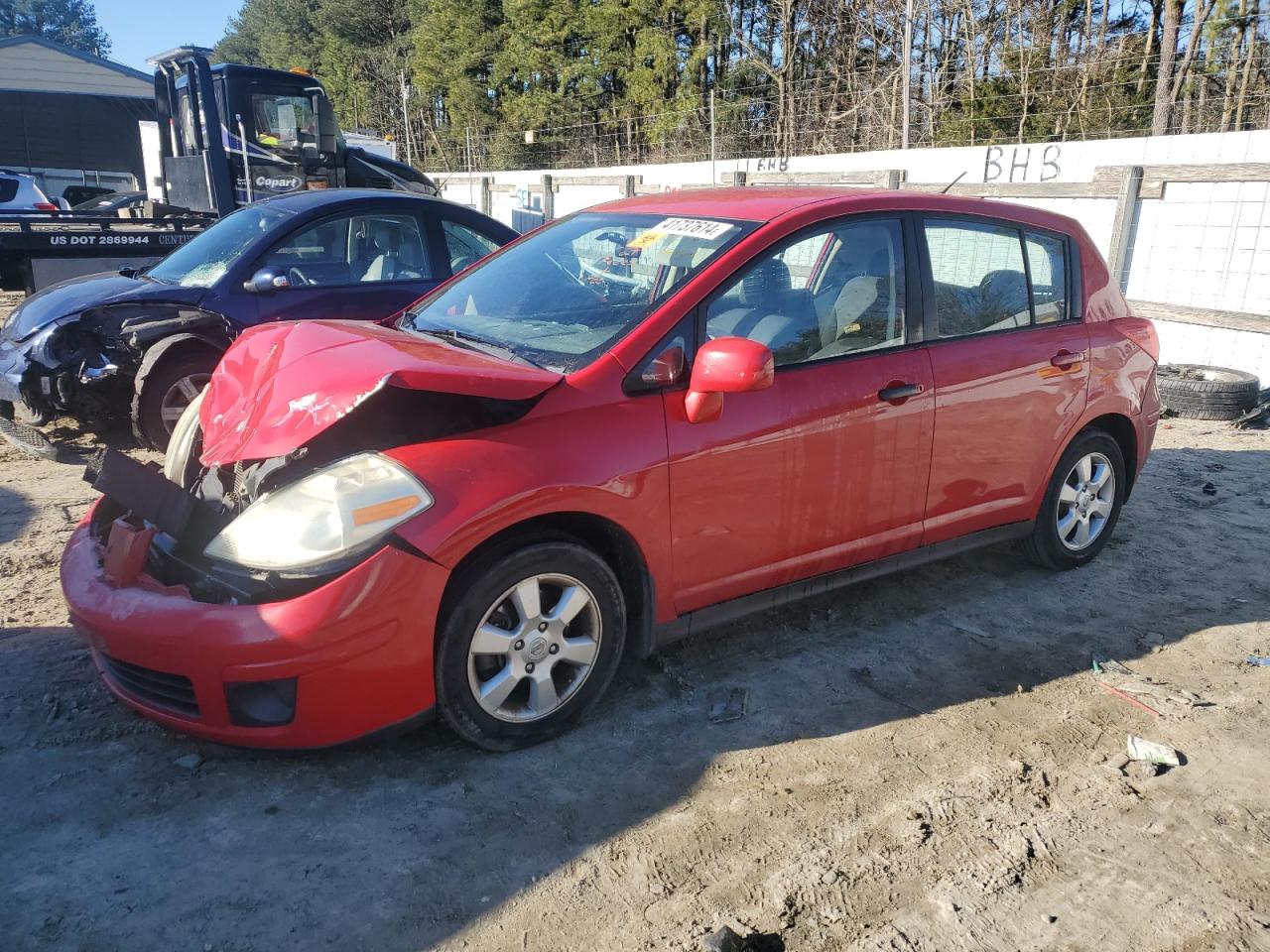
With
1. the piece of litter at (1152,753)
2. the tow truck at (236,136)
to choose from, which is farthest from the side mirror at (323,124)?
the piece of litter at (1152,753)

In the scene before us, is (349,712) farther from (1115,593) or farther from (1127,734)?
(1115,593)

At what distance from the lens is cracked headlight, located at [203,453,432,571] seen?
275 centimetres

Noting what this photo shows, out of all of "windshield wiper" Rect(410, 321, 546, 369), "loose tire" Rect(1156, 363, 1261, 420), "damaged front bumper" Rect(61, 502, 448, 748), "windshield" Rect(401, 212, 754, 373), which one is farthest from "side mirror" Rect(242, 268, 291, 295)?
"loose tire" Rect(1156, 363, 1261, 420)

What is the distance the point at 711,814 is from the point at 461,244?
16.7 ft

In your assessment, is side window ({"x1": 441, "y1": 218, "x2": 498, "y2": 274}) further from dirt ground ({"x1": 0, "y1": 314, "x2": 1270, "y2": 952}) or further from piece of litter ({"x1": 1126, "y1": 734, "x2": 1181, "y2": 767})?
piece of litter ({"x1": 1126, "y1": 734, "x2": 1181, "y2": 767})

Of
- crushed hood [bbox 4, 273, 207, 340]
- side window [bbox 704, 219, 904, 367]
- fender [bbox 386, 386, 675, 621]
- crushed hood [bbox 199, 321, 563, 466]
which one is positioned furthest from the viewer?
crushed hood [bbox 4, 273, 207, 340]

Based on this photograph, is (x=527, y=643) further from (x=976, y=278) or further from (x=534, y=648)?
(x=976, y=278)

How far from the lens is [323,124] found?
13.6 meters

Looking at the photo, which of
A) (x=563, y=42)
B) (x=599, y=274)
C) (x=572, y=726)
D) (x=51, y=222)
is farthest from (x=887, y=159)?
(x=563, y=42)

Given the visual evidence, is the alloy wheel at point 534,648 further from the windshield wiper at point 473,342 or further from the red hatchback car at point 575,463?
the windshield wiper at point 473,342

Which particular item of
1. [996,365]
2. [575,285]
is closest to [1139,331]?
[996,365]

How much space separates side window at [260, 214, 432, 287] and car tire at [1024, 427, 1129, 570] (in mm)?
4344

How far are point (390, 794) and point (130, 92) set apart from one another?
3896cm

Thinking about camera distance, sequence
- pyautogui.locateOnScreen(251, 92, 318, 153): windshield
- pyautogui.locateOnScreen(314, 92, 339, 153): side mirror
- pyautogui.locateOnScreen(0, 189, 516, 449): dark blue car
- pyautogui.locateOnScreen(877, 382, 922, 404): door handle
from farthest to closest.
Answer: pyautogui.locateOnScreen(314, 92, 339, 153): side mirror < pyautogui.locateOnScreen(251, 92, 318, 153): windshield < pyautogui.locateOnScreen(0, 189, 516, 449): dark blue car < pyautogui.locateOnScreen(877, 382, 922, 404): door handle
